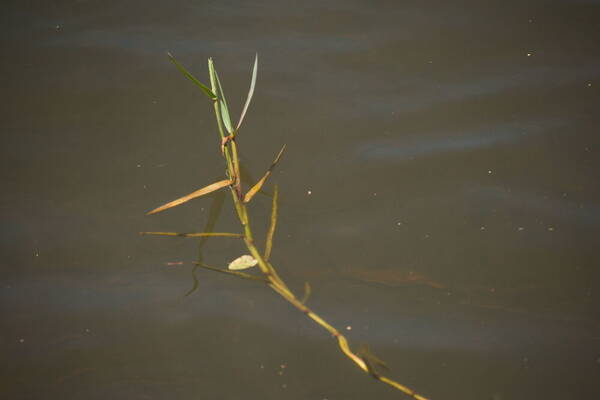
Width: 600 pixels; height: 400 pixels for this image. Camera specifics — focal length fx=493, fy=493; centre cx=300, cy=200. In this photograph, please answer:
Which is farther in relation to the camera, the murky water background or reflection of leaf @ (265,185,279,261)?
reflection of leaf @ (265,185,279,261)

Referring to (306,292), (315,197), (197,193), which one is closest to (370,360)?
(306,292)

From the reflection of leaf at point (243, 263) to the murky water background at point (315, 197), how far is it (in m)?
0.05

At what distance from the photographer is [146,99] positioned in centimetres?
181

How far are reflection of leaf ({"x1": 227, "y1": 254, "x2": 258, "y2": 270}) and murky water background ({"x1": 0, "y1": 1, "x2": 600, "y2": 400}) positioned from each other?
55mm

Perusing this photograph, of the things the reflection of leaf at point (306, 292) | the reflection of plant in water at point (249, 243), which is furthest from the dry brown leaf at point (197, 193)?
the reflection of leaf at point (306, 292)

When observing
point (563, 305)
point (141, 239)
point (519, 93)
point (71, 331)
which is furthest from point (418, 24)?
point (71, 331)

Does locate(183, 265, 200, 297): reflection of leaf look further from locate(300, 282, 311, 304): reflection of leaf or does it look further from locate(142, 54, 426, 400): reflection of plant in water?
locate(300, 282, 311, 304): reflection of leaf

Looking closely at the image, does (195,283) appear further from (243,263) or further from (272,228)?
(272,228)

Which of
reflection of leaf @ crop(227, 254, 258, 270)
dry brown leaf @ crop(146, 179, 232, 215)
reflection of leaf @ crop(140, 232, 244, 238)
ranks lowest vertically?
reflection of leaf @ crop(227, 254, 258, 270)

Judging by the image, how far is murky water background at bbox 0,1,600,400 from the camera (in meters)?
1.26

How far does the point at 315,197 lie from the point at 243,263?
328mm

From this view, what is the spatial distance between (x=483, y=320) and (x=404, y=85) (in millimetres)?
909

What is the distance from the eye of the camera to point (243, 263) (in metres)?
1.36

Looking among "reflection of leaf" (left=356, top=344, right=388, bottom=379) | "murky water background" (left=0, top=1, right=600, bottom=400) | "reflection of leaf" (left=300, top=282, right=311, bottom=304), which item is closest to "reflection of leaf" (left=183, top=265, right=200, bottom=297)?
"murky water background" (left=0, top=1, right=600, bottom=400)
